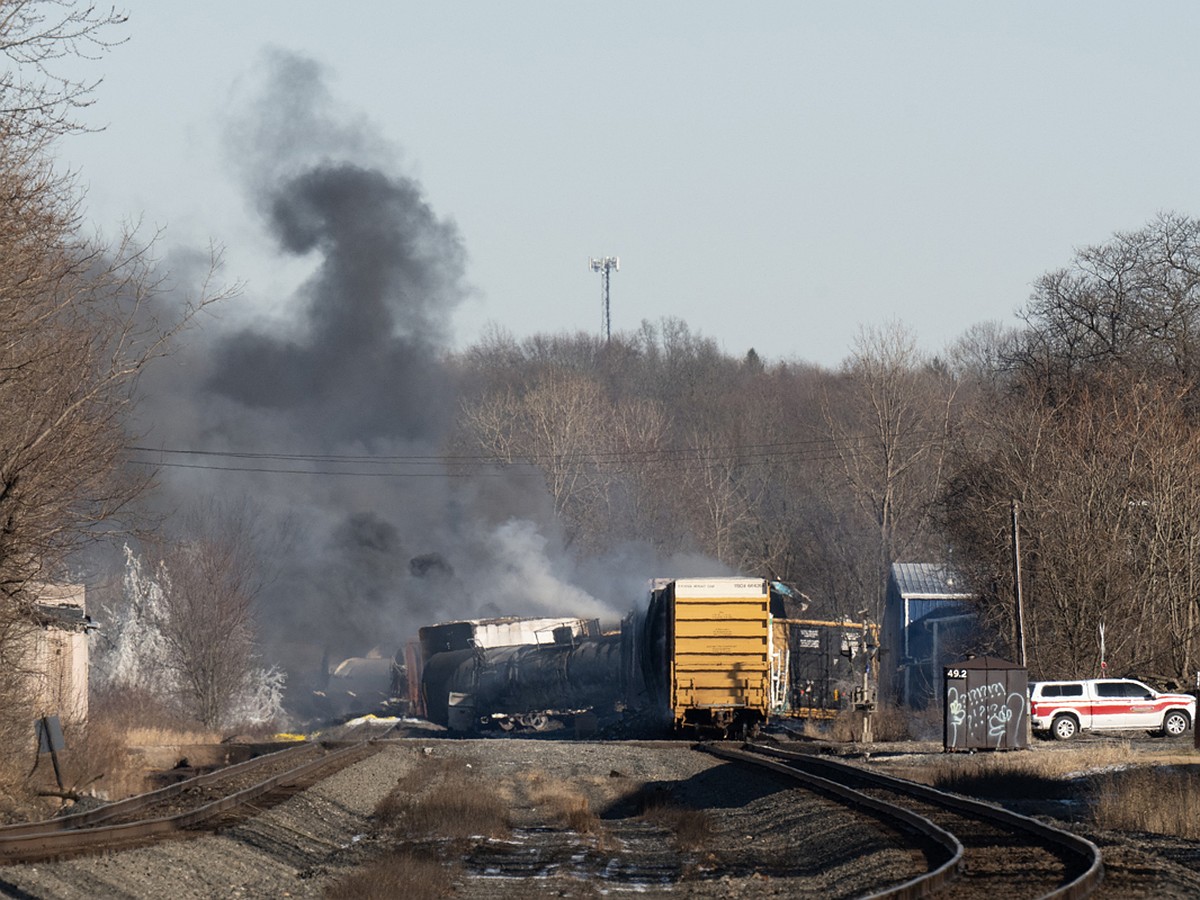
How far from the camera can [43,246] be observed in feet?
59.3

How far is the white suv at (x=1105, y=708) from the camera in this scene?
3384cm

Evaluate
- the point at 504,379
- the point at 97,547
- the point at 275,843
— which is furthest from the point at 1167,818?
the point at 504,379

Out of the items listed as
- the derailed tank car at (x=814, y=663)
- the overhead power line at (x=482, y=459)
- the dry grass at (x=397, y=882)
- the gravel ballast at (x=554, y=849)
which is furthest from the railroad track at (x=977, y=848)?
the overhead power line at (x=482, y=459)

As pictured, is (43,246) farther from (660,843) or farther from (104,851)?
(660,843)

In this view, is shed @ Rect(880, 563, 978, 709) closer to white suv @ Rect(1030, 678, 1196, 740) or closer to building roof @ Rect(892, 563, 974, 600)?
building roof @ Rect(892, 563, 974, 600)

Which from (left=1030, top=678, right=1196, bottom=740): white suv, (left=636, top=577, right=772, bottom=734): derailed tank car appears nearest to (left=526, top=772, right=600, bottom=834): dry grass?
(left=636, top=577, right=772, bottom=734): derailed tank car

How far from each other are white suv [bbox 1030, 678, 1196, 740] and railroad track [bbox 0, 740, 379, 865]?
1661 centimetres

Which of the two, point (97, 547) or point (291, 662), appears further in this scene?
point (291, 662)

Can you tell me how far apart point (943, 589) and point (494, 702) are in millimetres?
22325

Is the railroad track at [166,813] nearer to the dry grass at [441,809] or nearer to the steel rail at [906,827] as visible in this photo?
the dry grass at [441,809]

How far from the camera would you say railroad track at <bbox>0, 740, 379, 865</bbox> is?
13.0m

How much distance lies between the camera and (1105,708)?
112ft

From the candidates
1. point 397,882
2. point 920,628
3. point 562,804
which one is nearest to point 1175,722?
point 562,804

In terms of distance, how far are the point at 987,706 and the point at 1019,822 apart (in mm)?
13792
